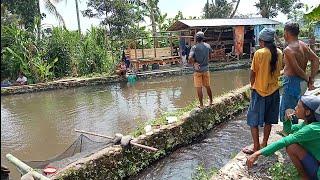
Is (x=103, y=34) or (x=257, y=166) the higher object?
(x=103, y=34)

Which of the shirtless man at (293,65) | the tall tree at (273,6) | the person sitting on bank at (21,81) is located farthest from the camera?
the tall tree at (273,6)

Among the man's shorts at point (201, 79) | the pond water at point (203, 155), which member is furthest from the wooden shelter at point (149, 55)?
the pond water at point (203, 155)

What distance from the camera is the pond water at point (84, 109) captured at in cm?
878

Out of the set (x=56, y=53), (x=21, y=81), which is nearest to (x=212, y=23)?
(x=56, y=53)

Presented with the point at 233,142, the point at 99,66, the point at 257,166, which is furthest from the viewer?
the point at 99,66

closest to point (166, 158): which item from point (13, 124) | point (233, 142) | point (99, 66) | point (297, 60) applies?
point (233, 142)

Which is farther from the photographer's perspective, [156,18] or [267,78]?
[156,18]

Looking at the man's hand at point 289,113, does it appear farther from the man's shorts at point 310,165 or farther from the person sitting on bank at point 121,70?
the person sitting on bank at point 121,70

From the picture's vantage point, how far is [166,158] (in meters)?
6.65

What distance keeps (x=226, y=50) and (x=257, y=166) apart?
1998 centimetres

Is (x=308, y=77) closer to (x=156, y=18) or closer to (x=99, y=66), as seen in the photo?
(x=99, y=66)

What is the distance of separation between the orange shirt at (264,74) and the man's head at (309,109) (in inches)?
48.4

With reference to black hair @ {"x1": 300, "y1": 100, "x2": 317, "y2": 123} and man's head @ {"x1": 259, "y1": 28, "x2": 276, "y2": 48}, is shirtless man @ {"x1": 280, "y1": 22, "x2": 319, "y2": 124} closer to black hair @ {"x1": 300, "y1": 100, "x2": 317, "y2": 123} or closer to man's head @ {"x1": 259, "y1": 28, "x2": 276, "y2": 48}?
man's head @ {"x1": 259, "y1": 28, "x2": 276, "y2": 48}

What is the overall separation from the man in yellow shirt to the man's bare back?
106mm
